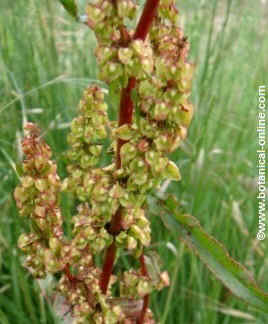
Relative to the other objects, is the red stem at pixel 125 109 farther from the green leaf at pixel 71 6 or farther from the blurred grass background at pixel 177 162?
the blurred grass background at pixel 177 162

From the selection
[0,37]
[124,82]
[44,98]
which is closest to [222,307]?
A: [44,98]

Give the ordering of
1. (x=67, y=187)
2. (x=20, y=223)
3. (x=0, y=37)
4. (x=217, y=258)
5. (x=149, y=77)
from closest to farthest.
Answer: (x=149, y=77) → (x=217, y=258) → (x=67, y=187) → (x=20, y=223) → (x=0, y=37)

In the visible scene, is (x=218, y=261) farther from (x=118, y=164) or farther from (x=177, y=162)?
(x=177, y=162)

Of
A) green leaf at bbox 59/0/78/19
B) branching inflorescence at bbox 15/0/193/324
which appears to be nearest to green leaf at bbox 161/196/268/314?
branching inflorescence at bbox 15/0/193/324

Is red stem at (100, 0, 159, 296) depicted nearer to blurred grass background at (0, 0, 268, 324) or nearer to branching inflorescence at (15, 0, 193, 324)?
branching inflorescence at (15, 0, 193, 324)

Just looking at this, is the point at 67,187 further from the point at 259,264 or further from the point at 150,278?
the point at 259,264
